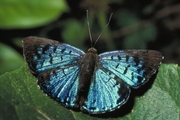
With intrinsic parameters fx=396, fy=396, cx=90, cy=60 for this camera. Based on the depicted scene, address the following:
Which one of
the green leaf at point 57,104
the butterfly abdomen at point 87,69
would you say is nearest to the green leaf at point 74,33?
the butterfly abdomen at point 87,69

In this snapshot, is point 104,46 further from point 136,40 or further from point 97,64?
point 97,64

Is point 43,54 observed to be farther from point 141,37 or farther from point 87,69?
point 141,37

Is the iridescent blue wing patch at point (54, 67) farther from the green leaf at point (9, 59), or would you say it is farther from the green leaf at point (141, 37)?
the green leaf at point (141, 37)

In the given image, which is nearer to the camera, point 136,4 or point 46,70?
point 46,70

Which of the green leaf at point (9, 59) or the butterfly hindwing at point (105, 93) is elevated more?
the green leaf at point (9, 59)

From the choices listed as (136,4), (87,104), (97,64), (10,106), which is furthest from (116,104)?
(136,4)

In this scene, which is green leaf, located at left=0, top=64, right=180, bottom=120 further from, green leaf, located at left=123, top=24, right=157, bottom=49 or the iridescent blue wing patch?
green leaf, located at left=123, top=24, right=157, bottom=49
